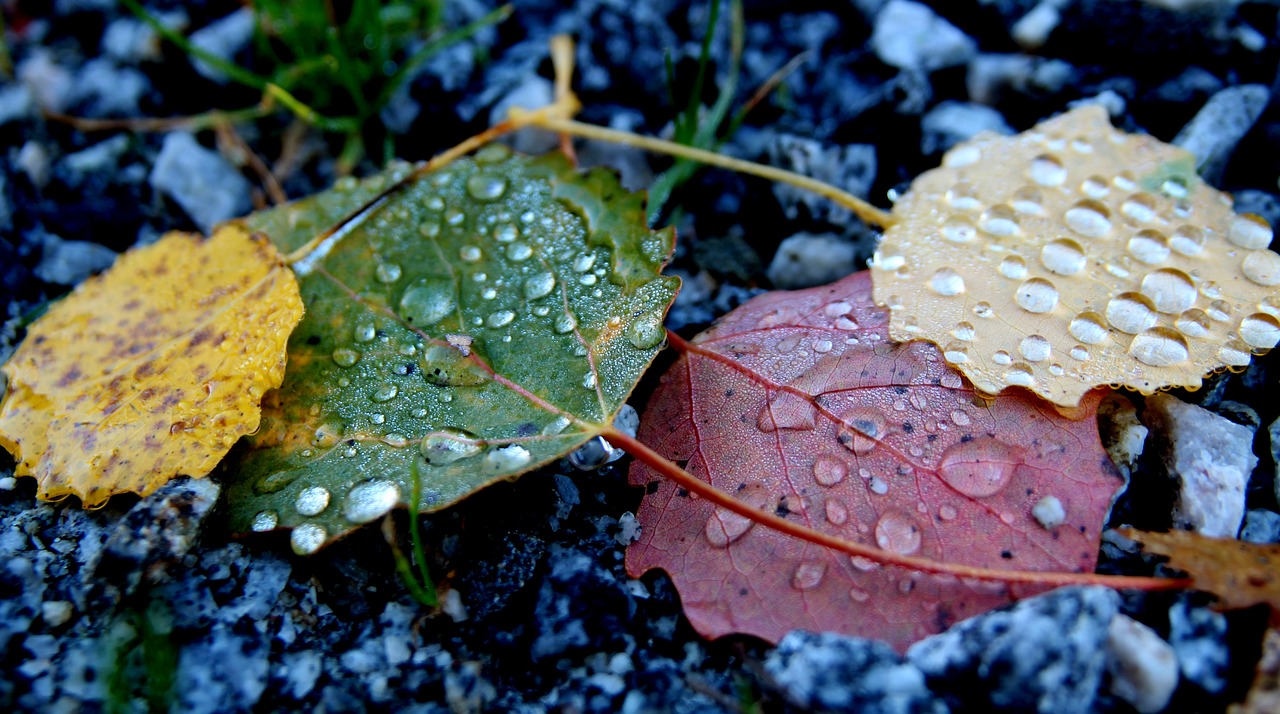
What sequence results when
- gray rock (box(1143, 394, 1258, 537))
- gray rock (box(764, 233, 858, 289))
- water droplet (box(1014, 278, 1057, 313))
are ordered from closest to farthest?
1. gray rock (box(1143, 394, 1258, 537))
2. water droplet (box(1014, 278, 1057, 313))
3. gray rock (box(764, 233, 858, 289))

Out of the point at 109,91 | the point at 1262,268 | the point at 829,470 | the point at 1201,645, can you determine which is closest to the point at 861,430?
the point at 829,470

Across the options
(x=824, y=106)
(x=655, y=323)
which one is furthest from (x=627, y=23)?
(x=655, y=323)

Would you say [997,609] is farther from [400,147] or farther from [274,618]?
[400,147]

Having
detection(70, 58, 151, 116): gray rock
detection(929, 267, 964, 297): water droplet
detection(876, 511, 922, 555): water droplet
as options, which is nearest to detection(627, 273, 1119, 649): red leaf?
detection(876, 511, 922, 555): water droplet

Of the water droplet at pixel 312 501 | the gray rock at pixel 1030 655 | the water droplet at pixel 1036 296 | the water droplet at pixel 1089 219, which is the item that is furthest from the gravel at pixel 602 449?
the water droplet at pixel 1089 219

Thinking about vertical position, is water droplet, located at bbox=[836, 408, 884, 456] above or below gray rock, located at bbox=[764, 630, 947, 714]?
above

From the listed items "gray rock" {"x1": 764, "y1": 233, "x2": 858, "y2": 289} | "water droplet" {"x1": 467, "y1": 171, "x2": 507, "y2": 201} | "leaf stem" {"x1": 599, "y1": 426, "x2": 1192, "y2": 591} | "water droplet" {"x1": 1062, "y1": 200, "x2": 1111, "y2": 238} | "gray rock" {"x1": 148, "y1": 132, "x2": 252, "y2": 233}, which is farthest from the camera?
"gray rock" {"x1": 148, "y1": 132, "x2": 252, "y2": 233}

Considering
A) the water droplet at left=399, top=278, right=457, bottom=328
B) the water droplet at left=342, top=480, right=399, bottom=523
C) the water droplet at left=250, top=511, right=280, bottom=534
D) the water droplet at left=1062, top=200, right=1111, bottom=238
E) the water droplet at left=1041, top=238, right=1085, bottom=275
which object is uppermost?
the water droplet at left=1062, top=200, right=1111, bottom=238

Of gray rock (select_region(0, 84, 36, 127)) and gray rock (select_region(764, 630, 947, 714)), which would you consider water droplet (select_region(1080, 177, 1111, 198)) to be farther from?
gray rock (select_region(0, 84, 36, 127))
